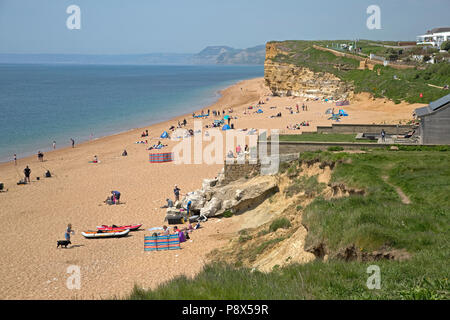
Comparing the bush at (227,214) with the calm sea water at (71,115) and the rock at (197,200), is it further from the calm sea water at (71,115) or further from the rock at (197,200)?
the calm sea water at (71,115)

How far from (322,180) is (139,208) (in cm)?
1067

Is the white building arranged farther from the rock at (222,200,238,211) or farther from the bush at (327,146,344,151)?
the rock at (222,200,238,211)

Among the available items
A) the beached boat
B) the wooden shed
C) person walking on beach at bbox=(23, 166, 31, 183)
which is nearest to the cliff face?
the wooden shed

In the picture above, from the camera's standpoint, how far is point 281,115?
49.9 metres

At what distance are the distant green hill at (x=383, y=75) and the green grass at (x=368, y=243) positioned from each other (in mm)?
28711

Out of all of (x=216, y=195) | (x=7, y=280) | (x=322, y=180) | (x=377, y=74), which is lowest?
(x=7, y=280)

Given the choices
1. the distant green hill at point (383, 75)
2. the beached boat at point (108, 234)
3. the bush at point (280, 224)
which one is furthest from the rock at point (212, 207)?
the distant green hill at point (383, 75)

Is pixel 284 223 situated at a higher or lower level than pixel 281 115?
lower

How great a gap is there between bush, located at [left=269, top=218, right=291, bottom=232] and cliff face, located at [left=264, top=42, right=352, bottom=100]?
4320cm

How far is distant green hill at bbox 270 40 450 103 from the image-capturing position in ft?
140

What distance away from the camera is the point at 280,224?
14.3m

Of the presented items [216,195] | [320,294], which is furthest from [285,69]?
[320,294]

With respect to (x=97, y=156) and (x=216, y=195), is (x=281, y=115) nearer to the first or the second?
(x=97, y=156)

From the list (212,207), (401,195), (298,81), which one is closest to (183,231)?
(212,207)
